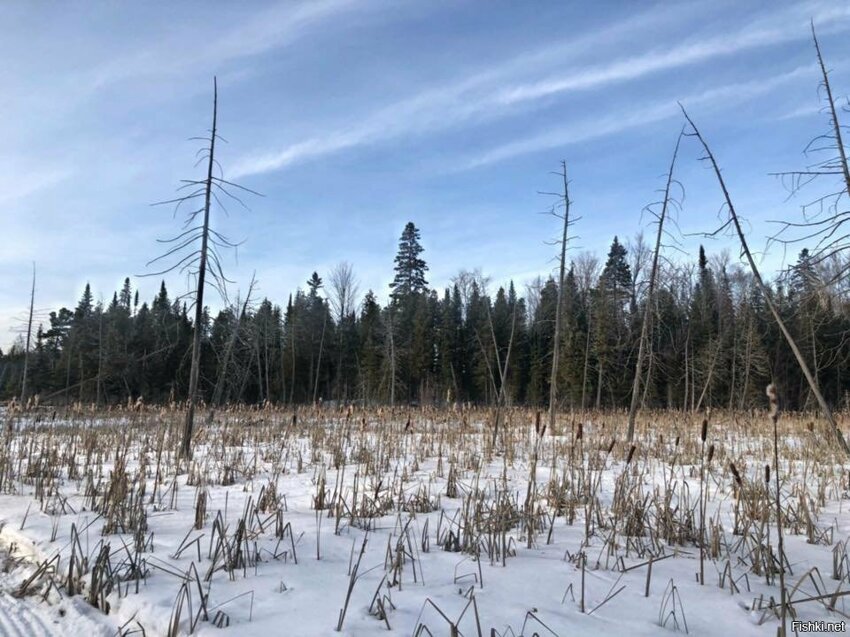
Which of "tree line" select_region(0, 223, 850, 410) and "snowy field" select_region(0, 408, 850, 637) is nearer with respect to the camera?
"snowy field" select_region(0, 408, 850, 637)

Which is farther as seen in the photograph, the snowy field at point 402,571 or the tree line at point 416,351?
the tree line at point 416,351

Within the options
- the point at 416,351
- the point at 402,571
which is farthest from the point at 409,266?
the point at 402,571

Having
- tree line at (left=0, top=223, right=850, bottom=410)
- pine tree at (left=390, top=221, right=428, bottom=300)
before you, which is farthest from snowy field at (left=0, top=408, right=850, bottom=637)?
pine tree at (left=390, top=221, right=428, bottom=300)

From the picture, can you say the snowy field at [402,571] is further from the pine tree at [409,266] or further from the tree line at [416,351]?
the pine tree at [409,266]

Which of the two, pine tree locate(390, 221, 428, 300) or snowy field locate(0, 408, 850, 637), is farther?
pine tree locate(390, 221, 428, 300)

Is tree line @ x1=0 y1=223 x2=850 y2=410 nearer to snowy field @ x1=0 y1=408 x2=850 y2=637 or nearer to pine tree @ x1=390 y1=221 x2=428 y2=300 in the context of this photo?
pine tree @ x1=390 y1=221 x2=428 y2=300

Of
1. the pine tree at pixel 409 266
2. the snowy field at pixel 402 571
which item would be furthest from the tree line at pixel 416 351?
the snowy field at pixel 402 571

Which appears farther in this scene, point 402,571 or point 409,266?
point 409,266

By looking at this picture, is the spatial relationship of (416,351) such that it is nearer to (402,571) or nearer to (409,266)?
(409,266)

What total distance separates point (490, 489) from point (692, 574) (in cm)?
240

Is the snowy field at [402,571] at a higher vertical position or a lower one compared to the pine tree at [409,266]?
lower

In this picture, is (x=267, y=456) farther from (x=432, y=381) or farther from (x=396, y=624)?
(x=432, y=381)

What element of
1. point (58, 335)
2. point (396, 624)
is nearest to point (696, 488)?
point (396, 624)

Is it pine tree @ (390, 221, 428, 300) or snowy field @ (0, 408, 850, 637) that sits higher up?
pine tree @ (390, 221, 428, 300)
